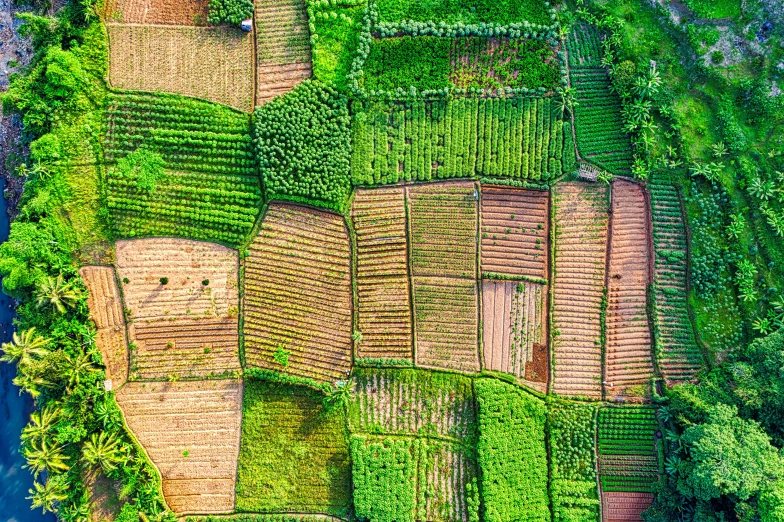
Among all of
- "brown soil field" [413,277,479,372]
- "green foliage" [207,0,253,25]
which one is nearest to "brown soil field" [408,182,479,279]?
"brown soil field" [413,277,479,372]

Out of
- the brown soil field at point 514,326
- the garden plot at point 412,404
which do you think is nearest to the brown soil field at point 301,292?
the garden plot at point 412,404

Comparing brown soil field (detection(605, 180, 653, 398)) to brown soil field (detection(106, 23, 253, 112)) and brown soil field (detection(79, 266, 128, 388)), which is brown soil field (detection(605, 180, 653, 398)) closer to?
brown soil field (detection(106, 23, 253, 112))

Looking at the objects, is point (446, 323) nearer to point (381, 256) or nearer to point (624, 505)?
point (381, 256)

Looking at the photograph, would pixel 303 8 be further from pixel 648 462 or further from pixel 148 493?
pixel 648 462

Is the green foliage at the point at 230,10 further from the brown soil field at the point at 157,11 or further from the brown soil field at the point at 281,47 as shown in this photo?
the brown soil field at the point at 281,47

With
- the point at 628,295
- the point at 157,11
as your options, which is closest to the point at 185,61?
the point at 157,11

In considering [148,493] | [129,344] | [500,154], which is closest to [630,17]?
[500,154]
